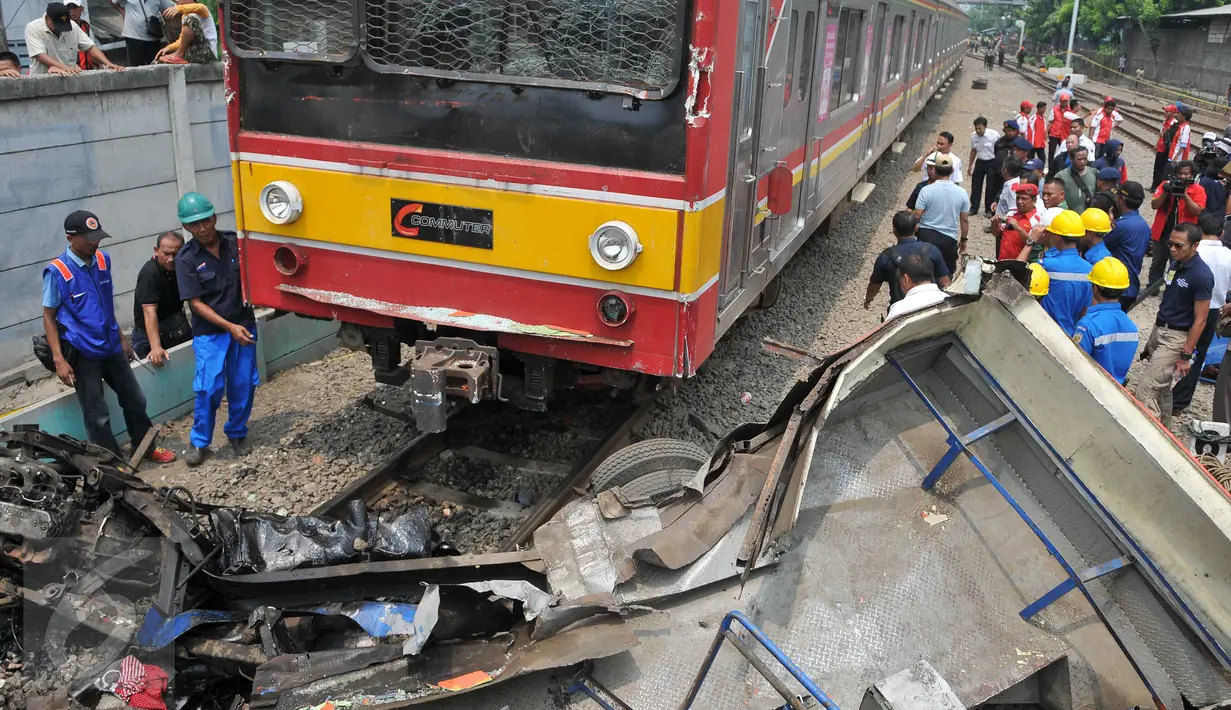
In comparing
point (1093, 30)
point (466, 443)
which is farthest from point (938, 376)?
point (1093, 30)

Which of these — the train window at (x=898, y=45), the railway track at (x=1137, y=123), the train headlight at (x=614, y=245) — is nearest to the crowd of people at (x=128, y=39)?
the train headlight at (x=614, y=245)

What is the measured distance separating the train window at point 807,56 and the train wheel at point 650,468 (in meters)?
2.95

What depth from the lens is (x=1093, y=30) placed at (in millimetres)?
55312

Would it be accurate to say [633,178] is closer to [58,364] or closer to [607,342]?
[607,342]

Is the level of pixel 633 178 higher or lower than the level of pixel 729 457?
higher

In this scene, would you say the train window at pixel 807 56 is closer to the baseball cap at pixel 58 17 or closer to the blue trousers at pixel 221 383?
the blue trousers at pixel 221 383

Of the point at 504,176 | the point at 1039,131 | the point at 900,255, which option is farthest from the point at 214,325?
the point at 1039,131

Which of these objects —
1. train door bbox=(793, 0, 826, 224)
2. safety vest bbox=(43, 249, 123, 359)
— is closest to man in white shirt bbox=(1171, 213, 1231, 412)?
train door bbox=(793, 0, 826, 224)

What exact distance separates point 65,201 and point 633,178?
19.3 ft

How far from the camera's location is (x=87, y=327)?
542 centimetres

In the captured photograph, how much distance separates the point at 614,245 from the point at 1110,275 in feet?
10.2

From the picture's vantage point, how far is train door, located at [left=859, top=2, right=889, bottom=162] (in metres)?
9.38

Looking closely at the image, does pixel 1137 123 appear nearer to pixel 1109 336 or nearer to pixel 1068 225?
pixel 1068 225

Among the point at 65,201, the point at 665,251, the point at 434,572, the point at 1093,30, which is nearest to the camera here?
the point at 434,572
